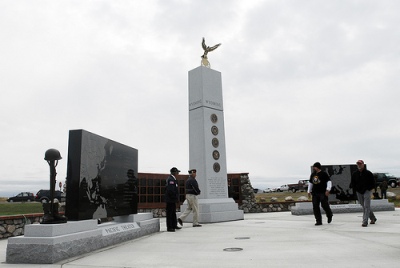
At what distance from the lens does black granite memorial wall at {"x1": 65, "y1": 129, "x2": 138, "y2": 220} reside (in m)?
5.82

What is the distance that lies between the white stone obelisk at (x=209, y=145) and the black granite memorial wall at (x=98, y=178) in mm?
4226

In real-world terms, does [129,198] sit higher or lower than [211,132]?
lower

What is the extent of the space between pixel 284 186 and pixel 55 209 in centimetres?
5425

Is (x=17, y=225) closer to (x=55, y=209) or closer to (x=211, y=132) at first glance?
(x=55, y=209)

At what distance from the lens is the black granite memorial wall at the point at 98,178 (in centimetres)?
582

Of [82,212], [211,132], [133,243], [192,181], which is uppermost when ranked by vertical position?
[211,132]

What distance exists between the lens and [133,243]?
702 cm

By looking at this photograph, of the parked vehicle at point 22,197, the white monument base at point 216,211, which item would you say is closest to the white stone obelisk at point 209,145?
the white monument base at point 216,211

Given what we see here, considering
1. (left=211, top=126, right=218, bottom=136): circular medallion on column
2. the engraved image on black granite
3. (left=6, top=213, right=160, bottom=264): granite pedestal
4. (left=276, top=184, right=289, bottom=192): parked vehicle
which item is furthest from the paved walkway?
(left=276, top=184, right=289, bottom=192): parked vehicle

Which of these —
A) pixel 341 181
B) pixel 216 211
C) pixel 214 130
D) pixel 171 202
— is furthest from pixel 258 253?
pixel 341 181

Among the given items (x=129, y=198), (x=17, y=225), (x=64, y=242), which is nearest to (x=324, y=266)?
(x=64, y=242)

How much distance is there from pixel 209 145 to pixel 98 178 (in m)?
6.71

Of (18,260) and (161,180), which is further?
(161,180)

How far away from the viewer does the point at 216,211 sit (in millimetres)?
12078
